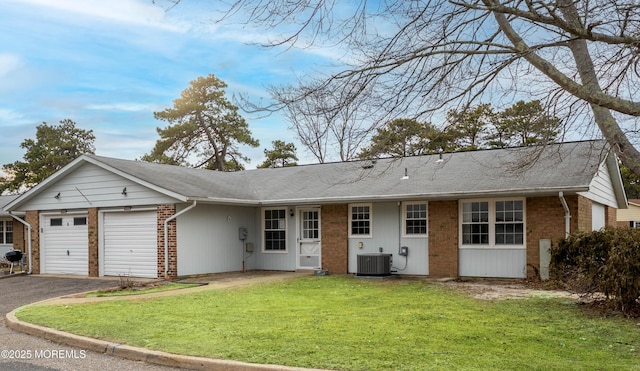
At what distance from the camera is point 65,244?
63.9 ft

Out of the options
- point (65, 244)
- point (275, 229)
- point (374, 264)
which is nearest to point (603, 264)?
point (374, 264)

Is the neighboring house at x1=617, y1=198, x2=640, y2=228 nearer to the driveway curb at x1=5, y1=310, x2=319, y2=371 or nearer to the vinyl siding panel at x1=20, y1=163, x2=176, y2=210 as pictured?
the vinyl siding panel at x1=20, y1=163, x2=176, y2=210

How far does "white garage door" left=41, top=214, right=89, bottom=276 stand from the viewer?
1895 cm

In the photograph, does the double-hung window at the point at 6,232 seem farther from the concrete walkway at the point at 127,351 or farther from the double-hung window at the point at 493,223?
the double-hung window at the point at 493,223

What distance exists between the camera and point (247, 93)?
294 inches

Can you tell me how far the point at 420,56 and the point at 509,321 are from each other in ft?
14.2

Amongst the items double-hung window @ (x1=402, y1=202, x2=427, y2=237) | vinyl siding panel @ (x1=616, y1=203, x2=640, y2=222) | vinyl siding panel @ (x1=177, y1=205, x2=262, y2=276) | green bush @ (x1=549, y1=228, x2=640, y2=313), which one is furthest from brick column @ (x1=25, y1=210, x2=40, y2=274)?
vinyl siding panel @ (x1=616, y1=203, x2=640, y2=222)

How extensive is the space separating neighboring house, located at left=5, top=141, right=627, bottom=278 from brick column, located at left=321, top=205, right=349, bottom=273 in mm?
35

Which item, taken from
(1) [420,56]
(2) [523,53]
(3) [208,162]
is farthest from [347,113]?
(3) [208,162]

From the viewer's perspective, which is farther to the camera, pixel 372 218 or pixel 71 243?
pixel 71 243

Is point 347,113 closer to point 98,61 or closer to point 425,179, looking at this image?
point 98,61

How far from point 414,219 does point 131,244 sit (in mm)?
8786

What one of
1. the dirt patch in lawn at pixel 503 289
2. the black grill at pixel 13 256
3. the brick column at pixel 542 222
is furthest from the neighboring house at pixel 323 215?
the dirt patch in lawn at pixel 503 289

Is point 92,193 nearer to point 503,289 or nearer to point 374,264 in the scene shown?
point 374,264
